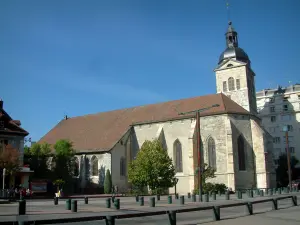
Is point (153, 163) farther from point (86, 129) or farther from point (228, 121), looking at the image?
point (86, 129)

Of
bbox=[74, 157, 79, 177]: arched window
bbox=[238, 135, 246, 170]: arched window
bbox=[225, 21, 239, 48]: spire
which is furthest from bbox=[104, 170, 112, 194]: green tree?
bbox=[225, 21, 239, 48]: spire

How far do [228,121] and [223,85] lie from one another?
10218mm

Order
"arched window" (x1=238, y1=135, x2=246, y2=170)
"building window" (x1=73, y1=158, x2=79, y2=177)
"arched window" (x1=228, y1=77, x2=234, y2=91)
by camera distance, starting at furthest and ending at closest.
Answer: "arched window" (x1=228, y1=77, x2=234, y2=91), "building window" (x1=73, y1=158, x2=79, y2=177), "arched window" (x1=238, y1=135, x2=246, y2=170)

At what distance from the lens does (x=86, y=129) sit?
5322 cm

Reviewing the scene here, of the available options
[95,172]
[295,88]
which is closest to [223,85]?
[95,172]

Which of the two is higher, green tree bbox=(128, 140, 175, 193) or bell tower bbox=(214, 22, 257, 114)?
bell tower bbox=(214, 22, 257, 114)

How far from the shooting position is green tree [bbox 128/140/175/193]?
3634cm

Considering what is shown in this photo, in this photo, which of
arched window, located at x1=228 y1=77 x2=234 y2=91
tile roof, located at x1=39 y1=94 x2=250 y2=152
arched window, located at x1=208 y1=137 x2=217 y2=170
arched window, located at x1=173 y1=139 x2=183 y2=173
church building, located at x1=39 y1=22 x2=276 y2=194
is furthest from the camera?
arched window, located at x1=228 y1=77 x2=234 y2=91

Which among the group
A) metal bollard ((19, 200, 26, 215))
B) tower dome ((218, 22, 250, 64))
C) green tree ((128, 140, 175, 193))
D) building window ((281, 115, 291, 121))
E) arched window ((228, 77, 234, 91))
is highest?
tower dome ((218, 22, 250, 64))

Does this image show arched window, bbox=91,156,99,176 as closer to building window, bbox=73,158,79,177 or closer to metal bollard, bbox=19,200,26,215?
building window, bbox=73,158,79,177

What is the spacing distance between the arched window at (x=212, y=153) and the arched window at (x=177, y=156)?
4214mm

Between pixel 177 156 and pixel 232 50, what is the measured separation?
18845 millimetres

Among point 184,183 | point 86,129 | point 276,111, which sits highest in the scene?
point 276,111

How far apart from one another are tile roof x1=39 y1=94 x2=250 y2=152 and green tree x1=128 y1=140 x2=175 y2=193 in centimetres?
880
